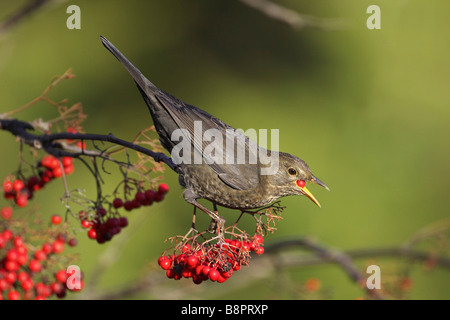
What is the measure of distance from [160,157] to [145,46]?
3.53 meters

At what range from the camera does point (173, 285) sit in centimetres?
398

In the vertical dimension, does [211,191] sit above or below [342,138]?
below

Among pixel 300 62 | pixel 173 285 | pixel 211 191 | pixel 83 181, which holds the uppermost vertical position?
pixel 300 62

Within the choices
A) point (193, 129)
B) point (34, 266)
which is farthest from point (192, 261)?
point (34, 266)

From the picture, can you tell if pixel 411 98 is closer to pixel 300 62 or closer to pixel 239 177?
pixel 300 62

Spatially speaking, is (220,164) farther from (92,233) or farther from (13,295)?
(13,295)

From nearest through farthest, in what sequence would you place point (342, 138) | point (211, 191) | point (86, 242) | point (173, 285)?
point (211, 191) → point (173, 285) → point (86, 242) → point (342, 138)

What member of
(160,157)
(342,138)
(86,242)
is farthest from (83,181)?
(160,157)

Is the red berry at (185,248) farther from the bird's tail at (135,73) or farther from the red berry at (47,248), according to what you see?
the red berry at (47,248)

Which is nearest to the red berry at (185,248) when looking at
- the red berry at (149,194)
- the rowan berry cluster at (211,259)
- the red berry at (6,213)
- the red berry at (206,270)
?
the rowan berry cluster at (211,259)

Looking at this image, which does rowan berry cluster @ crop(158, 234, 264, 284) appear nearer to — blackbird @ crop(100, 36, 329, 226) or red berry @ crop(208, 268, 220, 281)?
red berry @ crop(208, 268, 220, 281)

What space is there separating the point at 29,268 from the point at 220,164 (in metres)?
1.21

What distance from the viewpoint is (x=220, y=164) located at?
2.55 m

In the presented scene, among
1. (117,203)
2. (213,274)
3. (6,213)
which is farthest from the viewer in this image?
(6,213)
